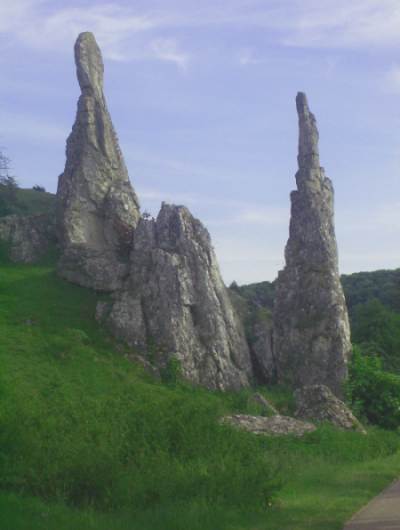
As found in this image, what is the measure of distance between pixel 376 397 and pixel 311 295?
677 centimetres

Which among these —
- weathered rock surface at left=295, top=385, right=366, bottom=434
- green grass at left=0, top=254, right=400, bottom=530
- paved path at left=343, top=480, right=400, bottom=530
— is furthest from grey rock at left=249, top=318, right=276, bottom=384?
paved path at left=343, top=480, right=400, bottom=530

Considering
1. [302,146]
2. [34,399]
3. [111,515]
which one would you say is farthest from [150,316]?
[111,515]

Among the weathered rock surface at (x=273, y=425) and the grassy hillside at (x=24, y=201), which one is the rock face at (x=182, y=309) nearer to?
the weathered rock surface at (x=273, y=425)

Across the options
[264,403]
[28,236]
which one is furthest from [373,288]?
[264,403]

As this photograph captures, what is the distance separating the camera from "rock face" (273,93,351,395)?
3909cm

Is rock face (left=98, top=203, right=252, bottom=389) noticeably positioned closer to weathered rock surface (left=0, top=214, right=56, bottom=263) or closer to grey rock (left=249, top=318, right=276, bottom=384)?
grey rock (left=249, top=318, right=276, bottom=384)

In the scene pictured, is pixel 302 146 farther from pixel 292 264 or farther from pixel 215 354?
pixel 215 354

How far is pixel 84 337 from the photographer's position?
36.1 m

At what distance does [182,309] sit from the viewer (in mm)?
37781

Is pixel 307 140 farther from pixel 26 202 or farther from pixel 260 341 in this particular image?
pixel 26 202

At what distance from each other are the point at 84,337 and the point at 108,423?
65.8ft

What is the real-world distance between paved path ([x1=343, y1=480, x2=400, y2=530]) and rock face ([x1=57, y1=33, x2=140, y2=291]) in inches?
1062

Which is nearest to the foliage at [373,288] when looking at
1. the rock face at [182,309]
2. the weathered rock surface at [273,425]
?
the rock face at [182,309]

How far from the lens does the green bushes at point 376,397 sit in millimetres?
35438
